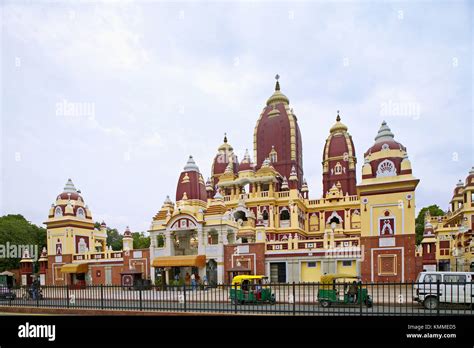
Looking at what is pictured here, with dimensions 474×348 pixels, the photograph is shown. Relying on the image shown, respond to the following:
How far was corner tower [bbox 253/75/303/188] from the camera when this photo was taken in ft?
144

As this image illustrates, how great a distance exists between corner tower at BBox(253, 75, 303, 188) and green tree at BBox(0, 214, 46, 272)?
2950 centimetres

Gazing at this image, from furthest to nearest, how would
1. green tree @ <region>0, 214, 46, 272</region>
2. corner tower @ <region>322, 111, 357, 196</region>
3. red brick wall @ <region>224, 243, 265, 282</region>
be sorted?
corner tower @ <region>322, 111, 357, 196</region> → green tree @ <region>0, 214, 46, 272</region> → red brick wall @ <region>224, 243, 265, 282</region>

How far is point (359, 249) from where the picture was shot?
75.0 ft

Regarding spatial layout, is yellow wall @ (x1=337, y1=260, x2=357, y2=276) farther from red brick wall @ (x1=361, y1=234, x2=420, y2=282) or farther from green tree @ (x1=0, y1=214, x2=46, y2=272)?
green tree @ (x1=0, y1=214, x2=46, y2=272)

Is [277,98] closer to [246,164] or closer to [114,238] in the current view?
[246,164]

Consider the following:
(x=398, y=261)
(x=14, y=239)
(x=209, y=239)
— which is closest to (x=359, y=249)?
(x=398, y=261)

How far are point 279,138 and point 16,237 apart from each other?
33.4 metres

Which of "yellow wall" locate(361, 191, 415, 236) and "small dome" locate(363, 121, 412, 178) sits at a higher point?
"small dome" locate(363, 121, 412, 178)

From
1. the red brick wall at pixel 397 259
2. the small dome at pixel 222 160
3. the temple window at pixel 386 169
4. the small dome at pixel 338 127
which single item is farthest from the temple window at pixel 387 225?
the small dome at pixel 222 160

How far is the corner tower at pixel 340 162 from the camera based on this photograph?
42.9 meters

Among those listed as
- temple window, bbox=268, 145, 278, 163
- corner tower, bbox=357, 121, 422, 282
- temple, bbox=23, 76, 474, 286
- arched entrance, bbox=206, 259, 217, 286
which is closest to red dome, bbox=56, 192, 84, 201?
temple, bbox=23, 76, 474, 286

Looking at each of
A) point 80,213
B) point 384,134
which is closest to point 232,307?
point 384,134

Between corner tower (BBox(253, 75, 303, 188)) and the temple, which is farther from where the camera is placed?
corner tower (BBox(253, 75, 303, 188))
